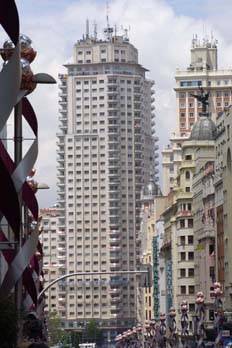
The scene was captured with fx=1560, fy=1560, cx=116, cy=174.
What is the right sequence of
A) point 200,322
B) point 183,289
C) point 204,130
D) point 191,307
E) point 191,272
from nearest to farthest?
point 200,322
point 191,307
point 191,272
point 183,289
point 204,130

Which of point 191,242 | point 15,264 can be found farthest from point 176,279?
point 15,264

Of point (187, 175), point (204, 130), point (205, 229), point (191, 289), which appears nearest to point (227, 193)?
point (205, 229)

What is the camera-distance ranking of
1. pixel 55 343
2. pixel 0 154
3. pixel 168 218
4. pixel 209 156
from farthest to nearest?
pixel 55 343
pixel 168 218
pixel 209 156
pixel 0 154

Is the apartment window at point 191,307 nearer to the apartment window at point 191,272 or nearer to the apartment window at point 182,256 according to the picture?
the apartment window at point 191,272

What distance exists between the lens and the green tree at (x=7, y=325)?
40969 mm

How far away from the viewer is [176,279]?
16350 cm

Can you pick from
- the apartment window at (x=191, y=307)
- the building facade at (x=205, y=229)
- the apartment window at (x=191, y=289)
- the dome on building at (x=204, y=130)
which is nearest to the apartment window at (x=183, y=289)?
the apartment window at (x=191, y=289)

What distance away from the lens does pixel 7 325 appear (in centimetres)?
4109

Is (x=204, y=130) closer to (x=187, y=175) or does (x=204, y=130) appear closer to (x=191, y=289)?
(x=187, y=175)

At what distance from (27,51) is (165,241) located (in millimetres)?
137022

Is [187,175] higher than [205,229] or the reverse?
higher

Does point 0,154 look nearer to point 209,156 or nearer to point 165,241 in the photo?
point 209,156

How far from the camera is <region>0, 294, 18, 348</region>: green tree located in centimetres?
4097

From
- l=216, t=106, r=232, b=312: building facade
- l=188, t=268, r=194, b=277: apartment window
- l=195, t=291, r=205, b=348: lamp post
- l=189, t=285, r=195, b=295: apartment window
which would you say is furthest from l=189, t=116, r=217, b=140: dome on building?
l=195, t=291, r=205, b=348: lamp post
